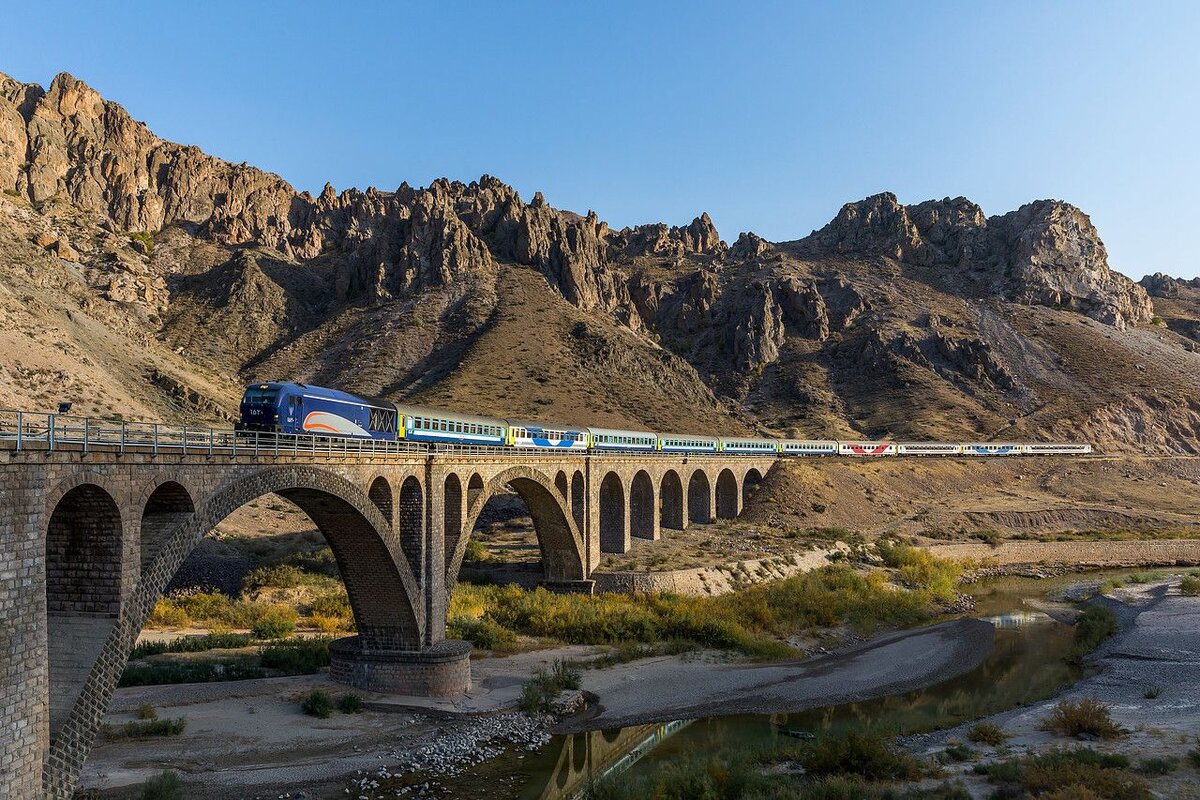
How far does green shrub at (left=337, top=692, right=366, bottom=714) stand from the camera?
24547 millimetres

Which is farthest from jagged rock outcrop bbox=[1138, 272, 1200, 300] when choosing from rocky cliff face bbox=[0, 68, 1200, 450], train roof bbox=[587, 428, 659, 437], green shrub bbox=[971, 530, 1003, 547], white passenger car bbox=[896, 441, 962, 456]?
train roof bbox=[587, 428, 659, 437]

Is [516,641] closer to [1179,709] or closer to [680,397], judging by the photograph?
[1179,709]

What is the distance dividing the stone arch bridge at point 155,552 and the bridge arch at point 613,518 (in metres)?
11.5

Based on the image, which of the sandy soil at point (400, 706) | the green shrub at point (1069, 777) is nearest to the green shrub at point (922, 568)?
the sandy soil at point (400, 706)

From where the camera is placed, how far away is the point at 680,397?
321 feet

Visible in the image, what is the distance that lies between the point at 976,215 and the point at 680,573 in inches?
5457

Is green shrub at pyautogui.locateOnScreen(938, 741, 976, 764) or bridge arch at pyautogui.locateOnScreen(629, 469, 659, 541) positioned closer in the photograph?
green shrub at pyautogui.locateOnScreen(938, 741, 976, 764)

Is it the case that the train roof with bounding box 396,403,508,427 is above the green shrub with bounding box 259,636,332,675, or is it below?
above

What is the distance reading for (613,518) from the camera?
5150cm

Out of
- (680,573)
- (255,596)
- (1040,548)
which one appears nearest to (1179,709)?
(680,573)

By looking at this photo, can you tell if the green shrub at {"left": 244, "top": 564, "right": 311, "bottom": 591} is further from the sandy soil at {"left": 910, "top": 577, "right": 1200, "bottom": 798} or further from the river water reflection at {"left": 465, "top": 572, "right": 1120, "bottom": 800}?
the sandy soil at {"left": 910, "top": 577, "right": 1200, "bottom": 798}

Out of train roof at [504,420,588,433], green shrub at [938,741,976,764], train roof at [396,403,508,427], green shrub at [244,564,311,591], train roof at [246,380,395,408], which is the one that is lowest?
green shrub at [938,741,976,764]

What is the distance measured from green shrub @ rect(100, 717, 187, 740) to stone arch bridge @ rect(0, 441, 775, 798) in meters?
6.04

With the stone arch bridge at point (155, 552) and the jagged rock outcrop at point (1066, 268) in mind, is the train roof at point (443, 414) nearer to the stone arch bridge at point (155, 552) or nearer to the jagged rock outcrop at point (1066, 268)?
the stone arch bridge at point (155, 552)
